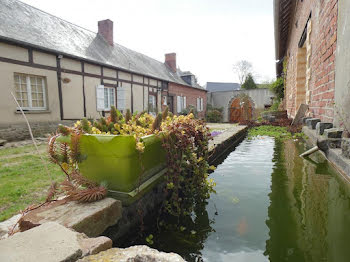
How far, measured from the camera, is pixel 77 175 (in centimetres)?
145

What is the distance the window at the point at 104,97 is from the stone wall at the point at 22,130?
2.28 metres

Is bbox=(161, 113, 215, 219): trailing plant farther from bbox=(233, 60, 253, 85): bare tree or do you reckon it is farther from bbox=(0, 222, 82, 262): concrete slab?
bbox=(233, 60, 253, 85): bare tree

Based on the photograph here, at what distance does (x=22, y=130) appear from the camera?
7.15 m

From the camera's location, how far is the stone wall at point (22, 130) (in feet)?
22.0

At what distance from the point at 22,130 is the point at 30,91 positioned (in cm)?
134

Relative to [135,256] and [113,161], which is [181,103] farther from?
[135,256]

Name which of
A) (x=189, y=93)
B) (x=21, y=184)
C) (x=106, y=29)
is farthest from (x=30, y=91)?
(x=189, y=93)

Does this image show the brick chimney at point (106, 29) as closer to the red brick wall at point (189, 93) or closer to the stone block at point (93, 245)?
the red brick wall at point (189, 93)

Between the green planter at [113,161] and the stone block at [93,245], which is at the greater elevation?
the green planter at [113,161]

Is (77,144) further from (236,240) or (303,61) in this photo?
(303,61)

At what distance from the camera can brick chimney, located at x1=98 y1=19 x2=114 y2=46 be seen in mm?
12922

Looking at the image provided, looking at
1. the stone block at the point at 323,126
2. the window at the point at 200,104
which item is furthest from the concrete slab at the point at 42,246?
the window at the point at 200,104

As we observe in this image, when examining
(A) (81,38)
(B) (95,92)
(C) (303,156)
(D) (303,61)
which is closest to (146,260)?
(C) (303,156)

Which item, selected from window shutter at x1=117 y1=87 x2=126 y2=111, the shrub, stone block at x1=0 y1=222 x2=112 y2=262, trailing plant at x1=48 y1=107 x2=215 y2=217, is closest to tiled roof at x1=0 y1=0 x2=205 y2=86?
window shutter at x1=117 y1=87 x2=126 y2=111
